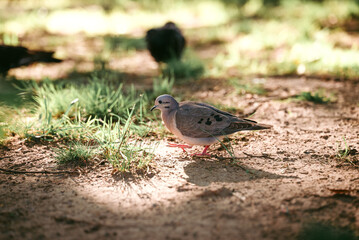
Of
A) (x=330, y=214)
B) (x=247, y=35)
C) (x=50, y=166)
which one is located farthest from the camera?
(x=247, y=35)

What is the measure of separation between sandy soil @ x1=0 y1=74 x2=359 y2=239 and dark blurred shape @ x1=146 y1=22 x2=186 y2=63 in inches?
107

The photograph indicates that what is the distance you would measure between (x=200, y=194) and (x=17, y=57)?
342 cm

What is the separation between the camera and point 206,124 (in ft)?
10.2

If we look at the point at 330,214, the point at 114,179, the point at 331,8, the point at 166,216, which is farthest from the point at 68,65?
the point at 331,8

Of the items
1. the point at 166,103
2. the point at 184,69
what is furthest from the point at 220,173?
the point at 184,69

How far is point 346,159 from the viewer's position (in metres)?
3.02

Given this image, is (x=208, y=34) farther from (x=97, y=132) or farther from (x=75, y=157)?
(x=75, y=157)

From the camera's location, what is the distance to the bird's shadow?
9.02 ft

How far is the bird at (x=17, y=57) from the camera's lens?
4.49m

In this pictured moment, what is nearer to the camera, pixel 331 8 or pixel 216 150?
pixel 216 150

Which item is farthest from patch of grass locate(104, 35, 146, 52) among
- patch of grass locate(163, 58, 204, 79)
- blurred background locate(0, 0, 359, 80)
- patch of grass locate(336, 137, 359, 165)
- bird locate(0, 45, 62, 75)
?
patch of grass locate(336, 137, 359, 165)

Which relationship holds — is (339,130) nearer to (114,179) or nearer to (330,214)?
(330,214)

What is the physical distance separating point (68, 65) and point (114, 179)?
3952 mm

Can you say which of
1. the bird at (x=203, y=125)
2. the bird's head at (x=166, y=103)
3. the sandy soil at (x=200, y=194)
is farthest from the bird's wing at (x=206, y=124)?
the sandy soil at (x=200, y=194)
